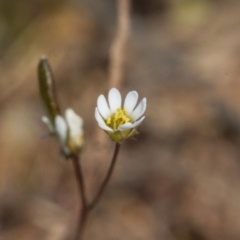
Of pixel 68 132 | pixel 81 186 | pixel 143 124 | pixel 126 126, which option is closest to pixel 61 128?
pixel 68 132

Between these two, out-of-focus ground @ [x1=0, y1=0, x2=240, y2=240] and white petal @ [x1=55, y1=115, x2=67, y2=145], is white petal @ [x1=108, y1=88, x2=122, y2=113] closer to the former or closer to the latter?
white petal @ [x1=55, y1=115, x2=67, y2=145]

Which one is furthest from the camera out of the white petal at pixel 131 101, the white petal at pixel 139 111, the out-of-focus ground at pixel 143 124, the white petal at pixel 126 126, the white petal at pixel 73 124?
the out-of-focus ground at pixel 143 124

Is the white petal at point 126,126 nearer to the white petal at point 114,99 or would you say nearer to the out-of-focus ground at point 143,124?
the white petal at point 114,99

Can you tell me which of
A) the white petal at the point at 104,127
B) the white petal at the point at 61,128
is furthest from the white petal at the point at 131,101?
the white petal at the point at 61,128

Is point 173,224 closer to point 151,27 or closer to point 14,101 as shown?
point 14,101

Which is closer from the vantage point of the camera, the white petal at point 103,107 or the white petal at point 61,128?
the white petal at point 103,107

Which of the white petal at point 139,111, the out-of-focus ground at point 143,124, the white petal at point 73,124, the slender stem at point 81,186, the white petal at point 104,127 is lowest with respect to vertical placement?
the slender stem at point 81,186

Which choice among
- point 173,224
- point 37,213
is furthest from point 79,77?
point 173,224
